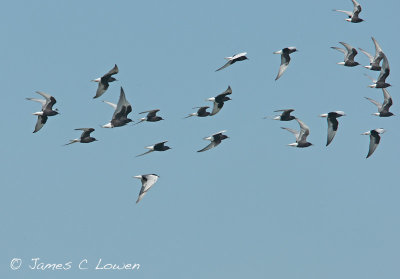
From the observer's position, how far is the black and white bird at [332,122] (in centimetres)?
5873

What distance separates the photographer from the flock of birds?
5647cm

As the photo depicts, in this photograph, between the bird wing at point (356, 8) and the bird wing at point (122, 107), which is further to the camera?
the bird wing at point (356, 8)

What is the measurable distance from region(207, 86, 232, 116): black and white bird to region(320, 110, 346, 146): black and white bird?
19.0ft

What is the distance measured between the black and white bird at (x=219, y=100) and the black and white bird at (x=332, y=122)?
5.78 m

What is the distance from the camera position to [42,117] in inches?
2345

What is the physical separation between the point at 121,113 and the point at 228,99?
7.27 m

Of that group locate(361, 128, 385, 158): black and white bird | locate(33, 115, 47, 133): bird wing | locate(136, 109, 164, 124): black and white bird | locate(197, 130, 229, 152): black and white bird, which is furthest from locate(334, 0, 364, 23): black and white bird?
locate(33, 115, 47, 133): bird wing

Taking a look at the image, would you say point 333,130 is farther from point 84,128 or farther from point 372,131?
point 84,128

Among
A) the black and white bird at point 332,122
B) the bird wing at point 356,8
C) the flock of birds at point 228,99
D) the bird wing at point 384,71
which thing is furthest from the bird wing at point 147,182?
the bird wing at point 356,8

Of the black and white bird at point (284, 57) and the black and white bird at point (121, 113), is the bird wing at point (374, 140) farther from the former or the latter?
the black and white bird at point (121, 113)

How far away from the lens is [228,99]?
60156 mm

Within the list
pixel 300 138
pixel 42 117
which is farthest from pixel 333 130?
pixel 42 117

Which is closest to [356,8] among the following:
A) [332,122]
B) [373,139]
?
[332,122]

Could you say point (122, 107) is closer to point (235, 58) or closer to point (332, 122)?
point (235, 58)
